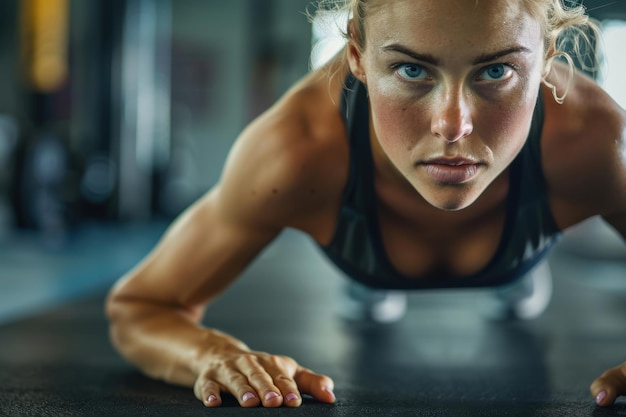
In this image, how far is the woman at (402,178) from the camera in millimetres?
1020

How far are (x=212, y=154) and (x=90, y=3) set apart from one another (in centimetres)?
376

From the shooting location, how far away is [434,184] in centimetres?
106

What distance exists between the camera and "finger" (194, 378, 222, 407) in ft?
3.99

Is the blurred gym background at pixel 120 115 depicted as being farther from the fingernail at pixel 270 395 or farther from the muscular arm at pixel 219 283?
the fingernail at pixel 270 395

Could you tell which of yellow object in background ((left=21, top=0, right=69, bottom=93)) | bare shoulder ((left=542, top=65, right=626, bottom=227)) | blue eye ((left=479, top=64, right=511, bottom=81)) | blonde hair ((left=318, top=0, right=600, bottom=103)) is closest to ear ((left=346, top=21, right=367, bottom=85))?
blonde hair ((left=318, top=0, right=600, bottom=103))

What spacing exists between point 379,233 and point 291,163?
8.7 inches

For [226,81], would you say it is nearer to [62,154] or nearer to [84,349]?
[62,154]

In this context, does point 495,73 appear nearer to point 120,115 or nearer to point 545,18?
point 545,18

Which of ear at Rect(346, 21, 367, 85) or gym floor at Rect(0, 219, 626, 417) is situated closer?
ear at Rect(346, 21, 367, 85)

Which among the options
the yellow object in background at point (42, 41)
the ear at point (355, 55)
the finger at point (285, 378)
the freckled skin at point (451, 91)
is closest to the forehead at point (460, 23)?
the freckled skin at point (451, 91)

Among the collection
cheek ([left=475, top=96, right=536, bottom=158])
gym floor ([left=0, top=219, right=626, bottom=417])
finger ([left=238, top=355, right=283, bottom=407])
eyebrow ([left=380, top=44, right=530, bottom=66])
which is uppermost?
eyebrow ([left=380, top=44, right=530, bottom=66])

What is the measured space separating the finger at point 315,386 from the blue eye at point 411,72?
54 cm

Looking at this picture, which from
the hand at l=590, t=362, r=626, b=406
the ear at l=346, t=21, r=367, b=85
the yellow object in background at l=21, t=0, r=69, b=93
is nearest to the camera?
the ear at l=346, t=21, r=367, b=85

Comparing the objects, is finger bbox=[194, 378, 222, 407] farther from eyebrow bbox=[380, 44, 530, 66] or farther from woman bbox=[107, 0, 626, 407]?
eyebrow bbox=[380, 44, 530, 66]
